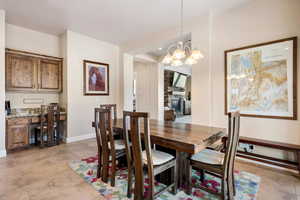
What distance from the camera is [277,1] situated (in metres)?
2.59

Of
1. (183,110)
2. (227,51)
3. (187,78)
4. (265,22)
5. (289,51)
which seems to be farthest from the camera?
(187,78)

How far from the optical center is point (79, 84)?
171 inches

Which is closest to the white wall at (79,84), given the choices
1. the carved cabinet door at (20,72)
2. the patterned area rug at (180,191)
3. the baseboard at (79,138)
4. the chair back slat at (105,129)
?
the baseboard at (79,138)

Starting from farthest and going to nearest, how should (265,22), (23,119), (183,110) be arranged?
(183,110)
(23,119)
(265,22)

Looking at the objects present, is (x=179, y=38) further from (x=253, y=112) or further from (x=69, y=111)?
(x=69, y=111)

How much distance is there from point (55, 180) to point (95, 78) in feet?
10.1

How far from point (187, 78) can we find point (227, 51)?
6.80 metres

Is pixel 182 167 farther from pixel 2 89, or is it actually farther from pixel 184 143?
pixel 2 89

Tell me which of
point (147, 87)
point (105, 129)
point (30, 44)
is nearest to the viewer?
point (105, 129)

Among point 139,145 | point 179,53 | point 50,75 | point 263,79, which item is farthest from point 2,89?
point 263,79

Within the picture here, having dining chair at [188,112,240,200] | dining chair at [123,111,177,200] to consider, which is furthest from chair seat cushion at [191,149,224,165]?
dining chair at [123,111,177,200]

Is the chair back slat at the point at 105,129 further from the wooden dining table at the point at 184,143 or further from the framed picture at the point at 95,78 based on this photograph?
the framed picture at the point at 95,78

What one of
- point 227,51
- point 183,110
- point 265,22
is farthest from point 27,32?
point 183,110

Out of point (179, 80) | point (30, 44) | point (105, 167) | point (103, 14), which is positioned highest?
point (103, 14)
